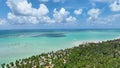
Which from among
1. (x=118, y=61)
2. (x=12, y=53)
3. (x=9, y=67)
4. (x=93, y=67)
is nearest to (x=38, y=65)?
(x=9, y=67)

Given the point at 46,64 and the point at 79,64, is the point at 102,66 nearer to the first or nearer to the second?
the point at 79,64

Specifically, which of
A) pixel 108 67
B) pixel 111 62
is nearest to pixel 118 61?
pixel 111 62

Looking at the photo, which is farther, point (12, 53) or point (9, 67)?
point (12, 53)

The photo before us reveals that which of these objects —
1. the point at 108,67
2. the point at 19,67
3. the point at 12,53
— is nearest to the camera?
the point at 108,67

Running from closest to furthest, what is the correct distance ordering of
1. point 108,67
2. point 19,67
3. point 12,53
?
1. point 108,67
2. point 19,67
3. point 12,53

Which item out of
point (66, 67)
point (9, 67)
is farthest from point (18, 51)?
point (66, 67)

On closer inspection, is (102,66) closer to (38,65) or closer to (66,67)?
(66,67)

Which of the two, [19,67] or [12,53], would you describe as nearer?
[19,67]
